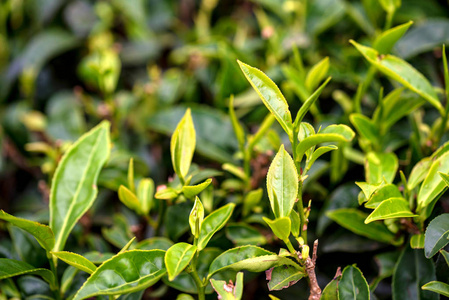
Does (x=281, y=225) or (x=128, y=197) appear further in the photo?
(x=128, y=197)

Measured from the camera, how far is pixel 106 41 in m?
1.44

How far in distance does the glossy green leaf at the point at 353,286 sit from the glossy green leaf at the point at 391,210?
0.45 feet

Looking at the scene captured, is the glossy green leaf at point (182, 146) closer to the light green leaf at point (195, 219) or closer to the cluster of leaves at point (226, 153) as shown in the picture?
the cluster of leaves at point (226, 153)

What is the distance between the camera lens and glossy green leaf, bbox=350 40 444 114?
826 mm

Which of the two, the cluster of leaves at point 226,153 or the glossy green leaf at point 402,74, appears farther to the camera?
the glossy green leaf at point 402,74

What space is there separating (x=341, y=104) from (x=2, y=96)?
3.82 ft

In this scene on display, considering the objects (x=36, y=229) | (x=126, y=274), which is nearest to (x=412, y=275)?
(x=126, y=274)

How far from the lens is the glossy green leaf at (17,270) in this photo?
0.75 metres

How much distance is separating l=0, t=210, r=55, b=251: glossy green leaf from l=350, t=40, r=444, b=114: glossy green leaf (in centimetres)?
70

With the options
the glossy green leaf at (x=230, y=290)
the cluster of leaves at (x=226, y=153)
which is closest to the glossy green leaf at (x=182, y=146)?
the cluster of leaves at (x=226, y=153)

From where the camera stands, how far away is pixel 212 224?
29.5 inches

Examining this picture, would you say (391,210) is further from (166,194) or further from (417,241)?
(166,194)

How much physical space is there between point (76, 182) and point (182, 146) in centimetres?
27

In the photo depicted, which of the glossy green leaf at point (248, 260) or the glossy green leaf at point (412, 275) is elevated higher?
the glossy green leaf at point (248, 260)
